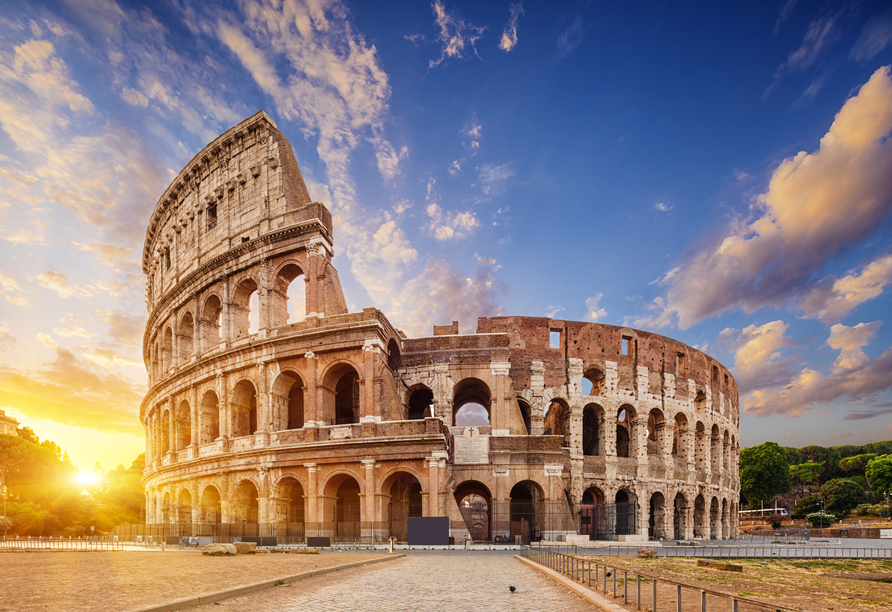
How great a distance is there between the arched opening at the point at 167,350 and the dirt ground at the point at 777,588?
2962cm

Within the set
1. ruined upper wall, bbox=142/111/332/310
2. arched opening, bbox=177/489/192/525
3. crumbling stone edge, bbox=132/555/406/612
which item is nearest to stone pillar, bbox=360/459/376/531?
ruined upper wall, bbox=142/111/332/310

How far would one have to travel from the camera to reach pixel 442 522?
22.5 metres

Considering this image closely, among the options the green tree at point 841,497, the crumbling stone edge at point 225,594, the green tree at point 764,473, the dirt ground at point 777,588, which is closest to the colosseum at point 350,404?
the dirt ground at point 777,588

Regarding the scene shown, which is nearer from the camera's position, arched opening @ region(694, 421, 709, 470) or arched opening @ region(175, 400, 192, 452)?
arched opening @ region(175, 400, 192, 452)

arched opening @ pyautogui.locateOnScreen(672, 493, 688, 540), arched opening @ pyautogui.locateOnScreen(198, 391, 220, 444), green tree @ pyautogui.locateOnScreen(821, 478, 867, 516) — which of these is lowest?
green tree @ pyautogui.locateOnScreen(821, 478, 867, 516)

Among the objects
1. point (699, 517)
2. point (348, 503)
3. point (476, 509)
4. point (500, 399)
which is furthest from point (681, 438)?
point (476, 509)

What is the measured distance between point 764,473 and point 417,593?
7015 centimetres

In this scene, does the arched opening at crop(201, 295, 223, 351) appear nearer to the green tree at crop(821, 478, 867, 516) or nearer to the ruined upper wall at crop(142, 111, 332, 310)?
the ruined upper wall at crop(142, 111, 332, 310)

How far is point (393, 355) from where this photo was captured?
30312 mm

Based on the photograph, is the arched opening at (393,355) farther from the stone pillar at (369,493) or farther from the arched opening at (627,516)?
the arched opening at (627,516)

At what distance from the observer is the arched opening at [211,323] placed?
104ft

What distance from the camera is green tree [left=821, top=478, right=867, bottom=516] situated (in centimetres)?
6688

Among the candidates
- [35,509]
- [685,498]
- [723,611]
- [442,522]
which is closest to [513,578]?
[723,611]

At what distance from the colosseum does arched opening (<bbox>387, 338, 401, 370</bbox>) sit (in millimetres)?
102
